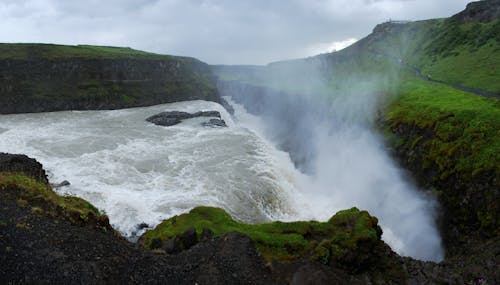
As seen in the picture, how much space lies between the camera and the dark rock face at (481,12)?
3049 inches

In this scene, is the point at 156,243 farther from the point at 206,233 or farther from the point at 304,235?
the point at 304,235

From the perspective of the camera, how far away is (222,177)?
33.2m

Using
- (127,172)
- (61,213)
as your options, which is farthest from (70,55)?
(61,213)

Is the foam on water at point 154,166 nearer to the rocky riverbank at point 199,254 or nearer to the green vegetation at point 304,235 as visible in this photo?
the green vegetation at point 304,235

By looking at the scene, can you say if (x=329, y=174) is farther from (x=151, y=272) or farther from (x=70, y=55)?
(x=70, y=55)

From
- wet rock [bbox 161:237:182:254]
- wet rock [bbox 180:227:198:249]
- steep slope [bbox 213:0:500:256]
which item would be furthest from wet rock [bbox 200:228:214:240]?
steep slope [bbox 213:0:500:256]

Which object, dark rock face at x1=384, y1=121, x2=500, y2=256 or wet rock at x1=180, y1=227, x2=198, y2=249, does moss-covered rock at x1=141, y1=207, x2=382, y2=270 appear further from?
dark rock face at x1=384, y1=121, x2=500, y2=256

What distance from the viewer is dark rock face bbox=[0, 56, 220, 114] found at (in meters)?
68.6

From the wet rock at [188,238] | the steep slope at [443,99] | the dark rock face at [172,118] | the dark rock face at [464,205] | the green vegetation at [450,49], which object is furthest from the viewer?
the dark rock face at [172,118]

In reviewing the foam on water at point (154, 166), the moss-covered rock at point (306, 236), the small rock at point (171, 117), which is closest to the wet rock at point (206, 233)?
the moss-covered rock at point (306, 236)

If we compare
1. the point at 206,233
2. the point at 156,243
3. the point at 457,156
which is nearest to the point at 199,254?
the point at 206,233

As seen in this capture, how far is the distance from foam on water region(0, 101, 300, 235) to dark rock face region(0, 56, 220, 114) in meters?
11.2

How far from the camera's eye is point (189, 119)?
219 feet

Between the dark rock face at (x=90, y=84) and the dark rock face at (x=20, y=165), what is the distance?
166 feet
